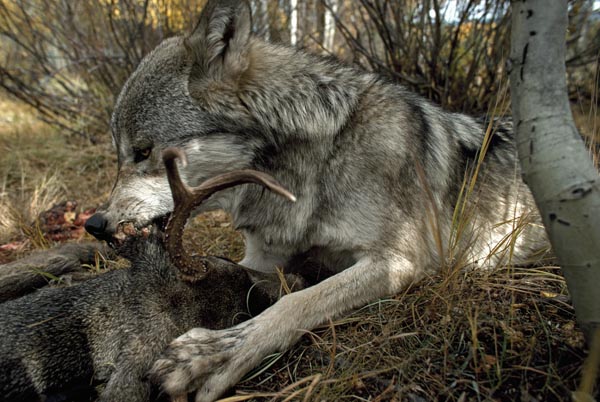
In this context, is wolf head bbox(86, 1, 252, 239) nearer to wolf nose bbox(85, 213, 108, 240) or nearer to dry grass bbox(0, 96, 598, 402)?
wolf nose bbox(85, 213, 108, 240)

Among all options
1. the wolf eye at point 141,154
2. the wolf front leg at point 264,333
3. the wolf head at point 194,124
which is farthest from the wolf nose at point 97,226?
the wolf front leg at point 264,333

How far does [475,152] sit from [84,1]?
534cm

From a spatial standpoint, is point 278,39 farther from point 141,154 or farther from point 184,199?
point 184,199

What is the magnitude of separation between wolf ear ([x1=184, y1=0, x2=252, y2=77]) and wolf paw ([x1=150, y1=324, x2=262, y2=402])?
4.24ft

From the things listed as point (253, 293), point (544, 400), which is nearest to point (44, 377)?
point (253, 293)

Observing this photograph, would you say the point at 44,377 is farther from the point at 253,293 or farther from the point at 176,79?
the point at 176,79

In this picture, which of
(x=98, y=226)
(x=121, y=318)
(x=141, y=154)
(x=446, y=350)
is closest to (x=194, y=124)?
(x=141, y=154)

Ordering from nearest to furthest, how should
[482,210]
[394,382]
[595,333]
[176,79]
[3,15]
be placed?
[595,333] → [394,382] → [176,79] → [482,210] → [3,15]

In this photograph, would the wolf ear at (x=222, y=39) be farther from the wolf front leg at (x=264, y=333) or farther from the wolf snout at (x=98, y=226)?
the wolf front leg at (x=264, y=333)

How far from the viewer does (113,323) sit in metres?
1.89

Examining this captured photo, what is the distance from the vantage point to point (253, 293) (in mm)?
2135

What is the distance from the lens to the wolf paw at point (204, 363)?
66.4 inches

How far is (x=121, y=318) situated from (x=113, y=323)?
38mm

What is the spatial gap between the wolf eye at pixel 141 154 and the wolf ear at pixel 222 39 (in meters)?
0.50
